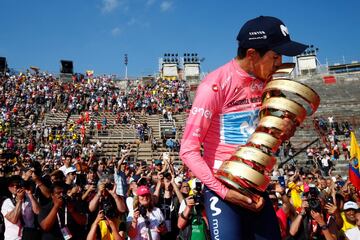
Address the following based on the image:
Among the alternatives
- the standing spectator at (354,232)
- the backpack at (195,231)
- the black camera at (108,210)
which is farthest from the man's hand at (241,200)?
the standing spectator at (354,232)

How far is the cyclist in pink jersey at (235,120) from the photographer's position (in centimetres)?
250

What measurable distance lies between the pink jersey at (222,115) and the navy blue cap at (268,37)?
217 mm

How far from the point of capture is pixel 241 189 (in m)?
2.37

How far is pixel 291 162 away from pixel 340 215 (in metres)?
16.9

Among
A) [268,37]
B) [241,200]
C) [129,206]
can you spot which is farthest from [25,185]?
[268,37]

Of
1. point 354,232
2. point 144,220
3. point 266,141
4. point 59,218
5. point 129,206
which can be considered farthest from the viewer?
point 129,206

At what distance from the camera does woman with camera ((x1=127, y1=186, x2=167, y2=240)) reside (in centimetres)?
595

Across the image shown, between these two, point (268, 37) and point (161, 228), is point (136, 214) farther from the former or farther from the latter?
point (268, 37)

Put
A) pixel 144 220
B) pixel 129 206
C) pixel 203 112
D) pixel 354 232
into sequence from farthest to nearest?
pixel 129 206, pixel 354 232, pixel 144 220, pixel 203 112

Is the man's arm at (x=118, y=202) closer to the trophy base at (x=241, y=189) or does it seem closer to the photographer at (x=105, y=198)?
the photographer at (x=105, y=198)

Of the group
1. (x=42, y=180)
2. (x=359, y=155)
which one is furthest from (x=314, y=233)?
(x=359, y=155)

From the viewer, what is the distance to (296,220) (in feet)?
19.5

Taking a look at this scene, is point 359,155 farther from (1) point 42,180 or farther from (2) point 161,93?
(2) point 161,93

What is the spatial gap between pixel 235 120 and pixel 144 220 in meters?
3.77
